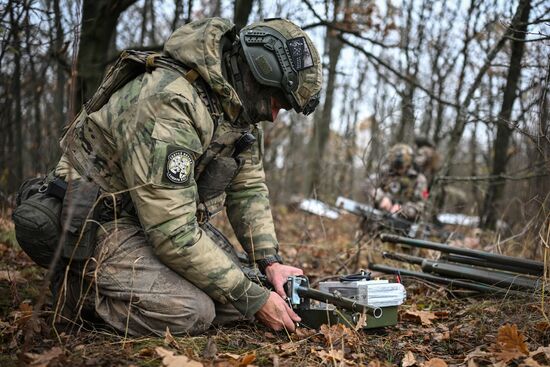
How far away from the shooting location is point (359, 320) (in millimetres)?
2752

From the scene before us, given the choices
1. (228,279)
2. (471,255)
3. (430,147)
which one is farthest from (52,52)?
(430,147)

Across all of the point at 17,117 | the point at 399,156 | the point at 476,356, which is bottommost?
the point at 476,356

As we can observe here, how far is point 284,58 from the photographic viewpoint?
9.73 ft

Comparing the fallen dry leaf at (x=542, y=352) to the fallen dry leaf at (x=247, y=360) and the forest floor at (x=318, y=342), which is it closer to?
the forest floor at (x=318, y=342)

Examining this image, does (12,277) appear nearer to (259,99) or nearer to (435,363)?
(259,99)

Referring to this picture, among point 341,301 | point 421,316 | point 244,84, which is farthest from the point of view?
point 421,316

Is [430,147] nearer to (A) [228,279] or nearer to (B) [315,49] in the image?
(B) [315,49]

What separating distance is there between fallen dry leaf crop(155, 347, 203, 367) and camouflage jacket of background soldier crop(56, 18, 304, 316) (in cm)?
56

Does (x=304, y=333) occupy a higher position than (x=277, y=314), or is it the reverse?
(x=277, y=314)

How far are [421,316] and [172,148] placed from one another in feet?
6.22

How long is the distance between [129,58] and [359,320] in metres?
1.96

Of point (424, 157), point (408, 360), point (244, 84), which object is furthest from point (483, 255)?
point (424, 157)

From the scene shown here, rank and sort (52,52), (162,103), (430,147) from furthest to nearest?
(430,147) → (52,52) → (162,103)

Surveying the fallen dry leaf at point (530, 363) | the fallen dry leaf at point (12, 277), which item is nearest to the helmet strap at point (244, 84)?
the fallen dry leaf at point (12, 277)
